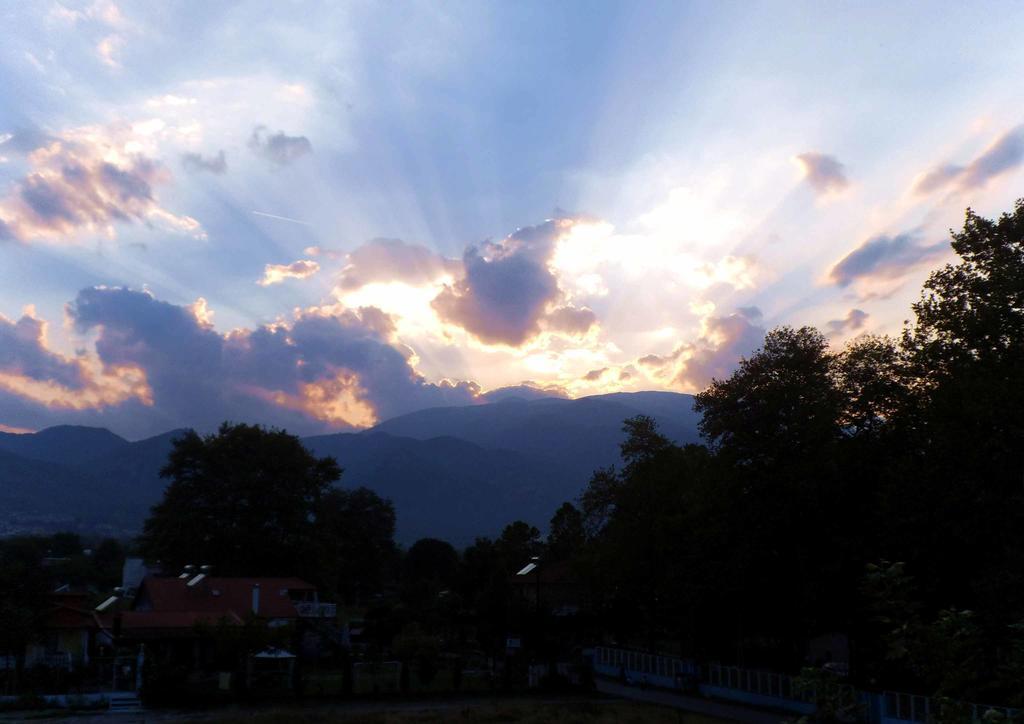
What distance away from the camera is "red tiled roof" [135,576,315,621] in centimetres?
4416

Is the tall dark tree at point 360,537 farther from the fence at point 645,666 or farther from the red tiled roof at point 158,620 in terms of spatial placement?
the fence at point 645,666

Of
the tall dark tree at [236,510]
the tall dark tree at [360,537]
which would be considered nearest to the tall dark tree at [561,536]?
the tall dark tree at [360,537]

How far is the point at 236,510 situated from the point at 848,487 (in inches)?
1625

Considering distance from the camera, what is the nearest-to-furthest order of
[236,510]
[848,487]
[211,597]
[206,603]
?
1. [848,487]
2. [206,603]
3. [211,597]
4. [236,510]

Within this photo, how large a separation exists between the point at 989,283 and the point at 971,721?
2436cm

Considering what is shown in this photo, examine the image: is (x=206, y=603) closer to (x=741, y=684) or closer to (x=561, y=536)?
(x=741, y=684)

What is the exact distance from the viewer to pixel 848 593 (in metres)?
30.2

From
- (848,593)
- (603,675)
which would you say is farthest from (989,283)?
(603,675)

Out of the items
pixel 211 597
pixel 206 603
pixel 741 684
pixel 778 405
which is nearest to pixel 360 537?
pixel 211 597

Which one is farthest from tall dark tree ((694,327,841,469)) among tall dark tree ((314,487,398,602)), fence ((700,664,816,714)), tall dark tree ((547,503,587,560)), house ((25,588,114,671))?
tall dark tree ((314,487,398,602))

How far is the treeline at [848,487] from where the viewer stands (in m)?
24.3

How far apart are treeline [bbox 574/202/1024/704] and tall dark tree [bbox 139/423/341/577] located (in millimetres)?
23826

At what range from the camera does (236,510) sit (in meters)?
58.2

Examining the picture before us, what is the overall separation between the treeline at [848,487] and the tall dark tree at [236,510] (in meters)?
23.8
